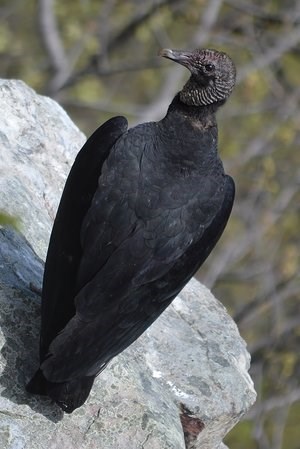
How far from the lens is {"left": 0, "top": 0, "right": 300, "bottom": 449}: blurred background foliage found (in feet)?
34.0

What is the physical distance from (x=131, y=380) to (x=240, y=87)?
687cm

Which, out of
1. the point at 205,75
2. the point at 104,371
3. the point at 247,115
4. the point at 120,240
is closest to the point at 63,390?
the point at 104,371

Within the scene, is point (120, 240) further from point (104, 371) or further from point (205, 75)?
point (205, 75)

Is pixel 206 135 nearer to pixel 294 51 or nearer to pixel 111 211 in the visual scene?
pixel 111 211

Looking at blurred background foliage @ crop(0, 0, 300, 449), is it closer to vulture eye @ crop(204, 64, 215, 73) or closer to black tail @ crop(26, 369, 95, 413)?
vulture eye @ crop(204, 64, 215, 73)

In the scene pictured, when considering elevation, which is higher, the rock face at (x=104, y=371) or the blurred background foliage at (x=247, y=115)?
the rock face at (x=104, y=371)

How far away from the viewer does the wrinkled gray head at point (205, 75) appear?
16.5 feet

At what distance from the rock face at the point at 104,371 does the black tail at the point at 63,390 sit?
0.13 metres

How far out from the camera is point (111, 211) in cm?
455

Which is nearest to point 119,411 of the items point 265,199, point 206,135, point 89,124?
point 206,135

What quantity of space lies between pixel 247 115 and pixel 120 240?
726 cm

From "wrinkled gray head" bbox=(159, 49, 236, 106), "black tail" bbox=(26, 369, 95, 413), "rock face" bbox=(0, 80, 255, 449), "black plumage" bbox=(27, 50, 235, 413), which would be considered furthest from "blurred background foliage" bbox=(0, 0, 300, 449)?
"black tail" bbox=(26, 369, 95, 413)

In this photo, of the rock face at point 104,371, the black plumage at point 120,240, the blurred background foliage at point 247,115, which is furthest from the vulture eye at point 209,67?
the blurred background foliage at point 247,115

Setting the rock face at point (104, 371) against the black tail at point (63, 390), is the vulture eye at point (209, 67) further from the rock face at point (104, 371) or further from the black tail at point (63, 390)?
the black tail at point (63, 390)
